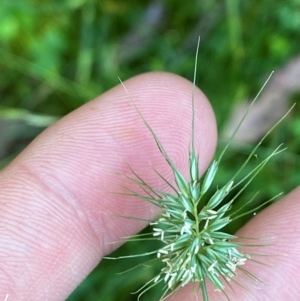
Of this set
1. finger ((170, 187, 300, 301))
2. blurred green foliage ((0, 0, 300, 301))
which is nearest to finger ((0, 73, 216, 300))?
finger ((170, 187, 300, 301))

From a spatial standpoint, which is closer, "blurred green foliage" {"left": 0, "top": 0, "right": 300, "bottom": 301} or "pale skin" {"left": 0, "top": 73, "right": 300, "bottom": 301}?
"pale skin" {"left": 0, "top": 73, "right": 300, "bottom": 301}

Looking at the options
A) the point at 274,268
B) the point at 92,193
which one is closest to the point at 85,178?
the point at 92,193

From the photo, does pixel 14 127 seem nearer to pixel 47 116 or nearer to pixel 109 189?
pixel 47 116

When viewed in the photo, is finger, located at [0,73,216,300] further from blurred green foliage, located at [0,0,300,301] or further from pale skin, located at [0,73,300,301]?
blurred green foliage, located at [0,0,300,301]

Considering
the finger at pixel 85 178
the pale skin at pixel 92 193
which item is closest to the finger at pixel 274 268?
the pale skin at pixel 92 193

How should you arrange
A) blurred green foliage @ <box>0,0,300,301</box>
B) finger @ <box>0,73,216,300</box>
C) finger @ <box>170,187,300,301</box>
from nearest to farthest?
finger @ <box>170,187,300,301</box> < finger @ <box>0,73,216,300</box> < blurred green foliage @ <box>0,0,300,301</box>

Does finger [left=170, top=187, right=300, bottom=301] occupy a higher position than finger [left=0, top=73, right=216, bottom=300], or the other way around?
finger [left=0, top=73, right=216, bottom=300]

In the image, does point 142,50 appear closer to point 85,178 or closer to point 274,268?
point 85,178
